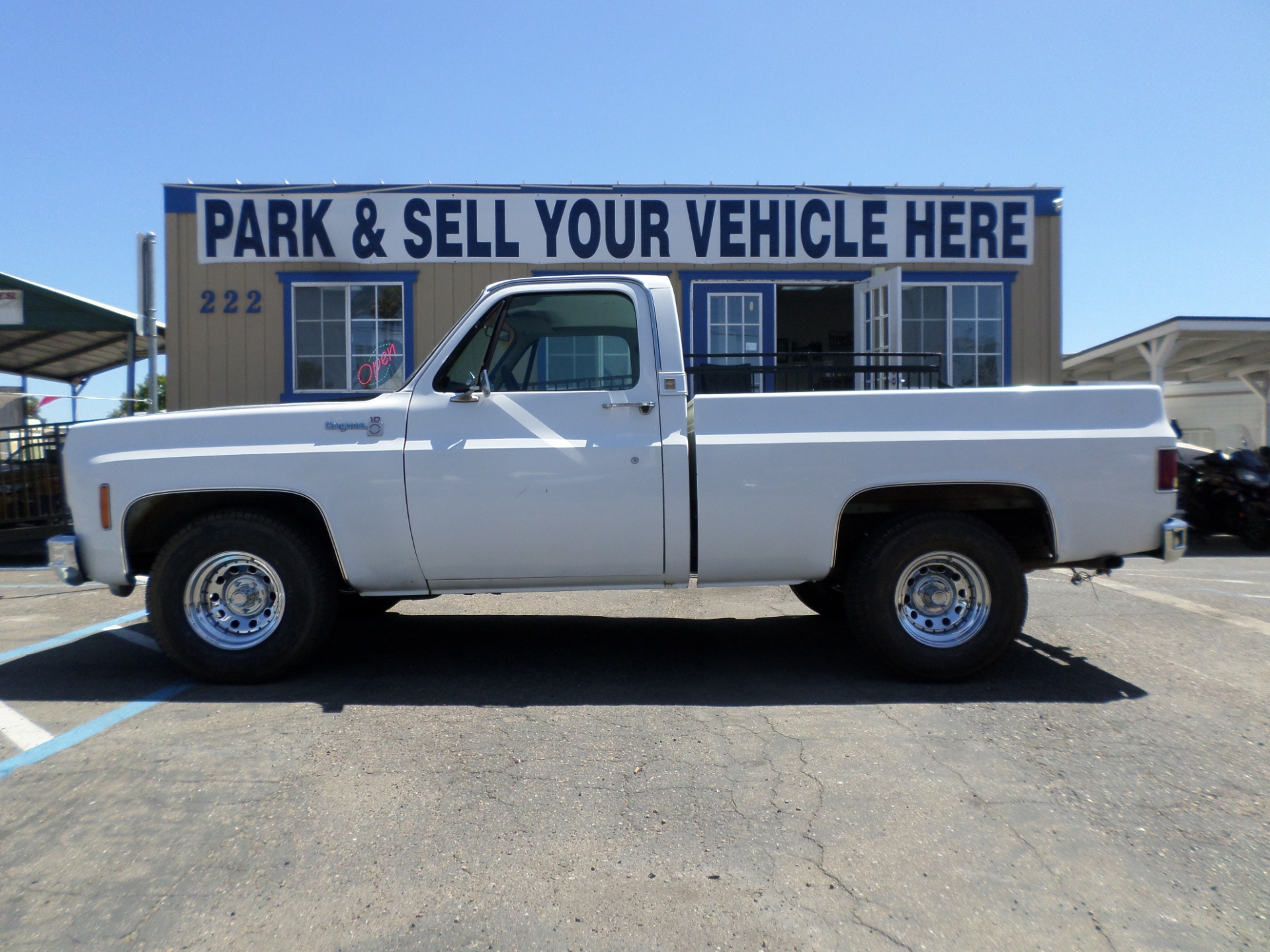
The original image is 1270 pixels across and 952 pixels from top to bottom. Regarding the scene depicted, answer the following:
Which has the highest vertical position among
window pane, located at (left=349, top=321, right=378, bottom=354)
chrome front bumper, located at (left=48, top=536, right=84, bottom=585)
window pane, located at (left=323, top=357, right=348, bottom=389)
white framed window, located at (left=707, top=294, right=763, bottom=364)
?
white framed window, located at (left=707, top=294, right=763, bottom=364)

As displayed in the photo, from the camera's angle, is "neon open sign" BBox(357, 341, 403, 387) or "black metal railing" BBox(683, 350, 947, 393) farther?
"neon open sign" BBox(357, 341, 403, 387)

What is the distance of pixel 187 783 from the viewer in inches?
136

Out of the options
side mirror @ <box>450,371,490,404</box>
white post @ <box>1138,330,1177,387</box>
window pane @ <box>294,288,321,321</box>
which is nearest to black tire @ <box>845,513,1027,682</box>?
side mirror @ <box>450,371,490,404</box>

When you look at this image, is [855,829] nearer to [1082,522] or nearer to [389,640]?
[1082,522]

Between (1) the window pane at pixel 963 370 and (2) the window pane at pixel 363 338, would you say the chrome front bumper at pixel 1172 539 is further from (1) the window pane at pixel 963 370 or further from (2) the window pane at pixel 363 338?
(2) the window pane at pixel 363 338

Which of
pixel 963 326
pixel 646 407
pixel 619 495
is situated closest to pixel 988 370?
pixel 963 326

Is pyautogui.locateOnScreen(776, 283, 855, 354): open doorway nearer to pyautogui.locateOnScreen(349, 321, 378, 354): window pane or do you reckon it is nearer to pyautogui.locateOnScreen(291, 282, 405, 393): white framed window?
pyautogui.locateOnScreen(291, 282, 405, 393): white framed window

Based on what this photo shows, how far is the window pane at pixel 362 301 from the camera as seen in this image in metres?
11.7

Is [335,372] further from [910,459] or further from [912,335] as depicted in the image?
[910,459]

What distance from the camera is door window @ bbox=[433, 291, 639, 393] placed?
4766 millimetres

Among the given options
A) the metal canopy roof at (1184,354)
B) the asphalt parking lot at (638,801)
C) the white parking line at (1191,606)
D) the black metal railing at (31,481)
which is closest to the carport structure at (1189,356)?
the metal canopy roof at (1184,354)

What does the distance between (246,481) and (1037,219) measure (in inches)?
426

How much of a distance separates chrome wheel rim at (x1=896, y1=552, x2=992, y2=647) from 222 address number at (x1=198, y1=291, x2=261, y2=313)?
31.7 ft

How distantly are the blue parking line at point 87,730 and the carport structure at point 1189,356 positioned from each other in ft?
47.0
